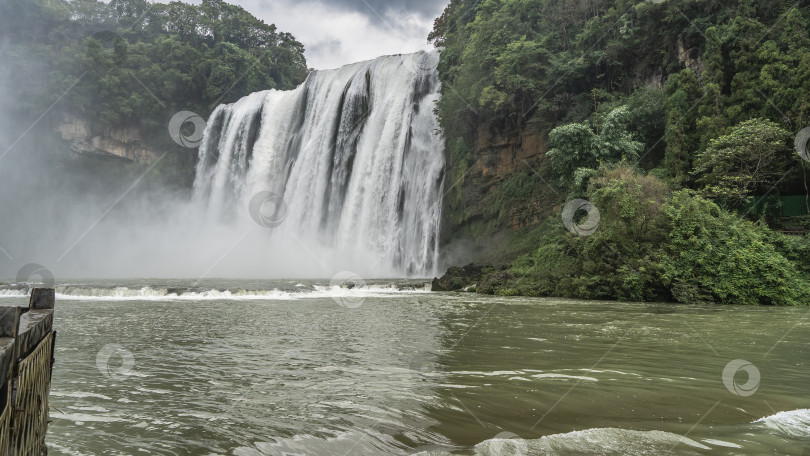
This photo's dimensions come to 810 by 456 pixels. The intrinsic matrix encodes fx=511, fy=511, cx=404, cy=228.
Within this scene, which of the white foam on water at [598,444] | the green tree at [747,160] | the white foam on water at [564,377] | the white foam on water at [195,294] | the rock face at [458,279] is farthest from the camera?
the rock face at [458,279]

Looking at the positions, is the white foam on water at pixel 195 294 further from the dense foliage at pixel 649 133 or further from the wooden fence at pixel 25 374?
the wooden fence at pixel 25 374

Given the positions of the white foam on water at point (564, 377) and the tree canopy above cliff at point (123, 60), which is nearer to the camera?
the white foam on water at point (564, 377)

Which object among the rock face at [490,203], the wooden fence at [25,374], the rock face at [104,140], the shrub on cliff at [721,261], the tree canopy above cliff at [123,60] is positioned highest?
the tree canopy above cliff at [123,60]

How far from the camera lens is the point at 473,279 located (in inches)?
800

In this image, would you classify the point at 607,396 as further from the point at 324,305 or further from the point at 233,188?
the point at 233,188

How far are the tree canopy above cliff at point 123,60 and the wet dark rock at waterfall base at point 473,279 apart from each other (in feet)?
113

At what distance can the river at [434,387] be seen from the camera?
129 inches

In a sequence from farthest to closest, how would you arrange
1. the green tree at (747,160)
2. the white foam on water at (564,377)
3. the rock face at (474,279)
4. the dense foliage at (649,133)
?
the rock face at (474,279), the green tree at (747,160), the dense foliage at (649,133), the white foam on water at (564,377)

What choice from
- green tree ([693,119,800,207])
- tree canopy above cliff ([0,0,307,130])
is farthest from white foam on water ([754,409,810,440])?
tree canopy above cliff ([0,0,307,130])

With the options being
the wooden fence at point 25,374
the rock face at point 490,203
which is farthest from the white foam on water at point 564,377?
the rock face at point 490,203

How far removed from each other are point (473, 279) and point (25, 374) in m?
18.9

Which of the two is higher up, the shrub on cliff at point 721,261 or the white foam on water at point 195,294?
the shrub on cliff at point 721,261

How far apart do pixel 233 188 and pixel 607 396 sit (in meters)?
36.1

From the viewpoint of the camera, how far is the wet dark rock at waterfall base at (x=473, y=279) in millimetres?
18391
